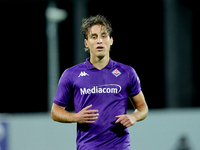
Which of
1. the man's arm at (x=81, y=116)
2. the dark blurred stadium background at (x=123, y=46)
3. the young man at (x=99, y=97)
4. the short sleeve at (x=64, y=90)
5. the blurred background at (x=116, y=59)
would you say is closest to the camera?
the man's arm at (x=81, y=116)

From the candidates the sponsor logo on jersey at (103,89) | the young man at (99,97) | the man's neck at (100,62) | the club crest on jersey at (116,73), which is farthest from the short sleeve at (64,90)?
the club crest on jersey at (116,73)

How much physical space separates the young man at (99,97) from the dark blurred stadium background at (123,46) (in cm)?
447

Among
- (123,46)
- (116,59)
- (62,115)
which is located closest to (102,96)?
(62,115)

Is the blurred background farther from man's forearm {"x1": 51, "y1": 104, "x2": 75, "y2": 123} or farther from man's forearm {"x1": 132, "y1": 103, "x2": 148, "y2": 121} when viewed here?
man's forearm {"x1": 51, "y1": 104, "x2": 75, "y2": 123}

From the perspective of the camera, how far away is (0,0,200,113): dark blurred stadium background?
7.64 meters

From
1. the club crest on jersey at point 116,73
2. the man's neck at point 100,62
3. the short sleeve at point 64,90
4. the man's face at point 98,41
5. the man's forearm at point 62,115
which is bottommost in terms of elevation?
the man's forearm at point 62,115

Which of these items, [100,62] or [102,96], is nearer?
[102,96]

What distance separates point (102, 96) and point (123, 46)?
563 cm

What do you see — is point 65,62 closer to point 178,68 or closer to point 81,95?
point 178,68

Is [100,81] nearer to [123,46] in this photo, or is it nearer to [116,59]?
[116,59]

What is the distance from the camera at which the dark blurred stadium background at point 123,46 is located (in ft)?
25.1

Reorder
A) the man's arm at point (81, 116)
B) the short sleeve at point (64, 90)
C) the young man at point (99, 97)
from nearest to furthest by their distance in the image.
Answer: the man's arm at point (81, 116), the young man at point (99, 97), the short sleeve at point (64, 90)

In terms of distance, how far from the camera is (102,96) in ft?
10.1

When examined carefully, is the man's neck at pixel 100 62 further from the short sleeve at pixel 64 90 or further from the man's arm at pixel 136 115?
the man's arm at pixel 136 115
